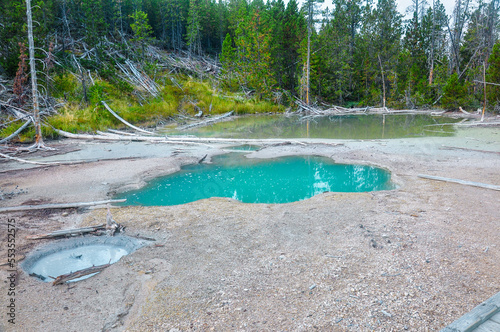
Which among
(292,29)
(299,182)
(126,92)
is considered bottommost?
(299,182)

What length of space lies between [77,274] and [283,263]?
110 inches

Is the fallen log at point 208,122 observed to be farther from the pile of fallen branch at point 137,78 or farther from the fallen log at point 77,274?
the fallen log at point 77,274

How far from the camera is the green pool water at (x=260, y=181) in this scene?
8.07 m

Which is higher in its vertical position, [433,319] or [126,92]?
[126,92]

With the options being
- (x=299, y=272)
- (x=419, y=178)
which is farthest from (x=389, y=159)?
(x=299, y=272)

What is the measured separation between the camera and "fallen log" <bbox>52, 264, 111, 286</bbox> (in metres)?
4.07

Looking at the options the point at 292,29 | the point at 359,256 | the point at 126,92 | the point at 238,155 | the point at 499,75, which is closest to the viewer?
the point at 359,256

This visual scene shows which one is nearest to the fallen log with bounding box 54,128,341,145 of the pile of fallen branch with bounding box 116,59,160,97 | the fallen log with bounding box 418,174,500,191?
the fallen log with bounding box 418,174,500,191

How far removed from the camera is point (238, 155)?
1220 cm

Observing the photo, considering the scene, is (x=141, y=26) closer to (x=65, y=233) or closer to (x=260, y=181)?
(x=260, y=181)

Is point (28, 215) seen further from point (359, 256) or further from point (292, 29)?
point (292, 29)

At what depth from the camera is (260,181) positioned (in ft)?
31.0

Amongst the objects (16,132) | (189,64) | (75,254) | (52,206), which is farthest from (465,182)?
(189,64)

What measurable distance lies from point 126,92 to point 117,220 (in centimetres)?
1948
